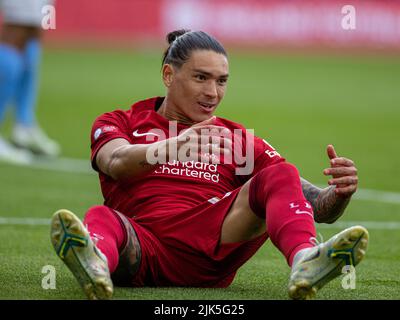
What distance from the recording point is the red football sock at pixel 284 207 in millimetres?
4352

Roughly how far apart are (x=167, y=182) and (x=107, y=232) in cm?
57

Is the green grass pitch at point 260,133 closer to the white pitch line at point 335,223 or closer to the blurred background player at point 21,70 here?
the white pitch line at point 335,223

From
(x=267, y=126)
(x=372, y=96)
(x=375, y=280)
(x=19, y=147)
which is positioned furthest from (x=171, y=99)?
(x=372, y=96)

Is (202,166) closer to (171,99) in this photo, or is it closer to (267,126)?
(171,99)

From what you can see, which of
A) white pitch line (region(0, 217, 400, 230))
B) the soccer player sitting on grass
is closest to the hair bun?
the soccer player sitting on grass

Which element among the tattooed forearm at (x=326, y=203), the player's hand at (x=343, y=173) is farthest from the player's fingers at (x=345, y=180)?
the tattooed forearm at (x=326, y=203)

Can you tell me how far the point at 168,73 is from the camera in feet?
17.0

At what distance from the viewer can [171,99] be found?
5.16 m

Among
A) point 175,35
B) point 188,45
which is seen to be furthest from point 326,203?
point 175,35

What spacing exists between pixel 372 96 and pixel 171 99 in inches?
622

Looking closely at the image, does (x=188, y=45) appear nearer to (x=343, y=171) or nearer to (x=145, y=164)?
(x=145, y=164)

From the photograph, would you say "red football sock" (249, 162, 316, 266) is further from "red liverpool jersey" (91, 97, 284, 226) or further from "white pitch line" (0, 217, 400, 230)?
"white pitch line" (0, 217, 400, 230)

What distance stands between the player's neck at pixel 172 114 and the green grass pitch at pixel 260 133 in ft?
2.80

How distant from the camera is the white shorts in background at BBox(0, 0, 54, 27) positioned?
10914 mm
